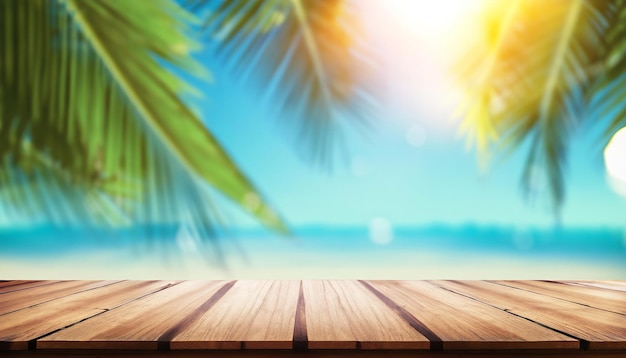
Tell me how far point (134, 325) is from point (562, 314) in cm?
76

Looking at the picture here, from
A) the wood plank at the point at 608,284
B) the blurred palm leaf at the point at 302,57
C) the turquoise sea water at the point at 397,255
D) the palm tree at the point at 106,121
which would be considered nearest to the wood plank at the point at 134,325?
the palm tree at the point at 106,121

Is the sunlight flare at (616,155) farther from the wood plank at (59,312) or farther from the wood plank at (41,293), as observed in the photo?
the wood plank at (41,293)

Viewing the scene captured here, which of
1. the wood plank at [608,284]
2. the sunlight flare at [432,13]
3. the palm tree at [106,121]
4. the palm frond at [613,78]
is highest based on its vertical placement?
the sunlight flare at [432,13]

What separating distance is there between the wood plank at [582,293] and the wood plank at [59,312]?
100cm

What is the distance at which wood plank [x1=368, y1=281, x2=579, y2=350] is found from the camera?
60 cm

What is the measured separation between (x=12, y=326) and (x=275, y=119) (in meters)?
0.79

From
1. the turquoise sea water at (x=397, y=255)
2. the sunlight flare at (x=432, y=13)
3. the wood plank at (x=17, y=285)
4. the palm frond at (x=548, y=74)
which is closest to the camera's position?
the wood plank at (x=17, y=285)

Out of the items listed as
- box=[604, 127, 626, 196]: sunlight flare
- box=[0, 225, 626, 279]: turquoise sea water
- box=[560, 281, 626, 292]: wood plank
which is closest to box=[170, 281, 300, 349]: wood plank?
box=[560, 281, 626, 292]: wood plank

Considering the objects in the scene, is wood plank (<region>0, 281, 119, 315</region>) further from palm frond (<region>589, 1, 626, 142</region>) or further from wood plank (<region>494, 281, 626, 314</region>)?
palm frond (<region>589, 1, 626, 142</region>)

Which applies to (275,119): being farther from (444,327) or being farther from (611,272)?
(611,272)

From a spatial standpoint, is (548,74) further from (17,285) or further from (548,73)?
(17,285)

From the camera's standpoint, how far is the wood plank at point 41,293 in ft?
2.88

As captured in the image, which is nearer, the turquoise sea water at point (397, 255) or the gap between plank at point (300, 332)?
the gap between plank at point (300, 332)

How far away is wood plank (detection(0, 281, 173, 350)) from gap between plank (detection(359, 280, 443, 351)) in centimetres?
56
